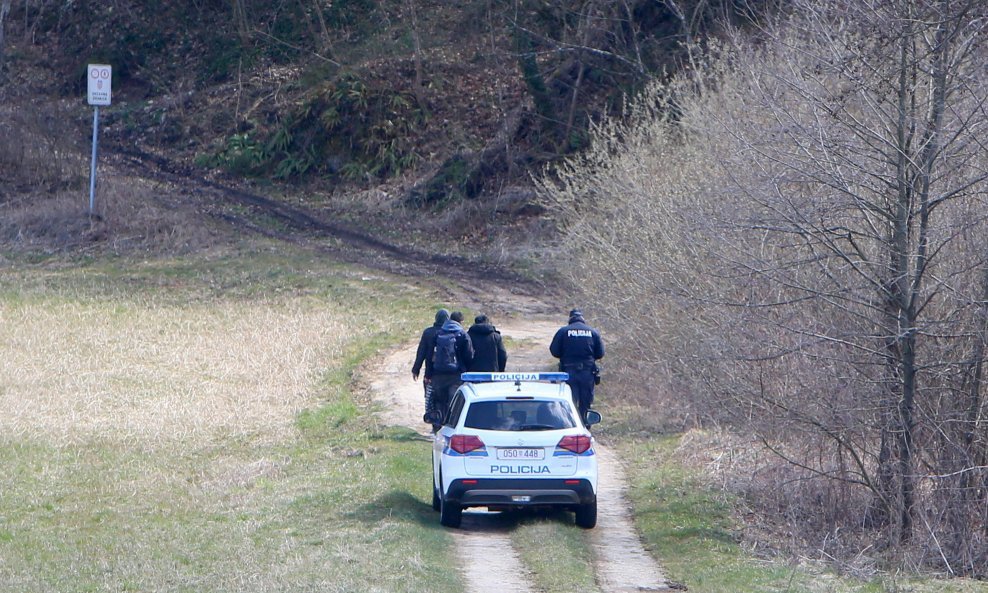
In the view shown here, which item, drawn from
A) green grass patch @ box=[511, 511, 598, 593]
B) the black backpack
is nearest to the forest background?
green grass patch @ box=[511, 511, 598, 593]

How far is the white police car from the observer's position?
10.5 meters

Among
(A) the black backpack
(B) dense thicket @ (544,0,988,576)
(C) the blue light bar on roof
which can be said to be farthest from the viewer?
(A) the black backpack

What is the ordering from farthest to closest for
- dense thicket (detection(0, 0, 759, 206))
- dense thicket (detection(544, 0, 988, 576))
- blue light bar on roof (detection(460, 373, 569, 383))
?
dense thicket (detection(0, 0, 759, 206)) < dense thicket (detection(544, 0, 988, 576)) < blue light bar on roof (detection(460, 373, 569, 383))

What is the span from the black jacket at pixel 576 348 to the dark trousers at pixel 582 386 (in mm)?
80

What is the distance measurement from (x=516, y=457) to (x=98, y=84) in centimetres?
2636

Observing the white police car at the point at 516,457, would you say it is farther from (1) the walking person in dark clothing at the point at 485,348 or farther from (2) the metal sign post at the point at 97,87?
(2) the metal sign post at the point at 97,87

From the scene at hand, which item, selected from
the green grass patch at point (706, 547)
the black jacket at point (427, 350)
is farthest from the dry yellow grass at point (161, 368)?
the green grass patch at point (706, 547)

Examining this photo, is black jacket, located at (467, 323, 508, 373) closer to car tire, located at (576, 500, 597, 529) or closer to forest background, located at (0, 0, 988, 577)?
forest background, located at (0, 0, 988, 577)

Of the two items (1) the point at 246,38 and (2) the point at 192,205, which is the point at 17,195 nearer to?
(2) the point at 192,205

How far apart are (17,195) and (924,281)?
33.1 m

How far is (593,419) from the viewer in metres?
11.8

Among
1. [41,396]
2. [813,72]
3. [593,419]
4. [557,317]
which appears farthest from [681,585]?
[557,317]

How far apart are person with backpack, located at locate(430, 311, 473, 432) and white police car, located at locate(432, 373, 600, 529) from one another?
3.63m

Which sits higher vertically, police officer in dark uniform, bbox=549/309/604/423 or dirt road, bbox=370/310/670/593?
police officer in dark uniform, bbox=549/309/604/423
